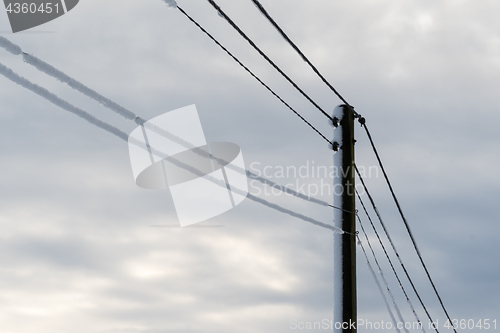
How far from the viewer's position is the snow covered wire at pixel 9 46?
362 cm

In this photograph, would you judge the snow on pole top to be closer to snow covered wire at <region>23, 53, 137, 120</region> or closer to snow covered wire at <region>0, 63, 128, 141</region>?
snow covered wire at <region>23, 53, 137, 120</region>

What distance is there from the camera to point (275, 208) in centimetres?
716

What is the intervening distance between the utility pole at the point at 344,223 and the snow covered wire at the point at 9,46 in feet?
18.2

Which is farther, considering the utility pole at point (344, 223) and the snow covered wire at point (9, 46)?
the utility pole at point (344, 223)

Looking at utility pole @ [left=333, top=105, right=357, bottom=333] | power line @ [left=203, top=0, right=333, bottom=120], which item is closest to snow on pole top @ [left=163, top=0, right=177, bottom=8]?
power line @ [left=203, top=0, right=333, bottom=120]

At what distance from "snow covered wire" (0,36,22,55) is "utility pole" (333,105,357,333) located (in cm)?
555

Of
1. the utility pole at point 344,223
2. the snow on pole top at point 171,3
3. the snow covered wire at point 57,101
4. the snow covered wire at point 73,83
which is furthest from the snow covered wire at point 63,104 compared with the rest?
the utility pole at point 344,223

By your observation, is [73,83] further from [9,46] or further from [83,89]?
[9,46]

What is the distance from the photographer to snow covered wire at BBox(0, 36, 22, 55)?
362cm

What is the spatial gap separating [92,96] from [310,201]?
4470 millimetres

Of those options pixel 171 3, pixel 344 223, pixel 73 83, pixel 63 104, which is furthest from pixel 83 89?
pixel 344 223

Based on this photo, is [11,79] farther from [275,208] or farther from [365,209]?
[365,209]

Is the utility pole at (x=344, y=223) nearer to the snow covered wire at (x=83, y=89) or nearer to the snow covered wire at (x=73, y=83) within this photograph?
the snow covered wire at (x=83, y=89)

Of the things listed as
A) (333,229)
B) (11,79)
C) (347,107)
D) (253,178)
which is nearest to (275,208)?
(253,178)
